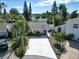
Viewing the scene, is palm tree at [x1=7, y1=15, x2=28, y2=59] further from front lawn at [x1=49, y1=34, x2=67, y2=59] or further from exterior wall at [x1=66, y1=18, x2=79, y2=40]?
exterior wall at [x1=66, y1=18, x2=79, y2=40]

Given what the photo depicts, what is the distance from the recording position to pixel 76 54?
27.0 metres

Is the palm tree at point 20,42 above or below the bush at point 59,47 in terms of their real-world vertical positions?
above

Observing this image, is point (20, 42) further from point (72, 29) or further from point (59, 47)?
point (72, 29)

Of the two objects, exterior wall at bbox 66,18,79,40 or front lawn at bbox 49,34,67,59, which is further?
exterior wall at bbox 66,18,79,40

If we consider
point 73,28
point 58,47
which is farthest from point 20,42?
point 73,28

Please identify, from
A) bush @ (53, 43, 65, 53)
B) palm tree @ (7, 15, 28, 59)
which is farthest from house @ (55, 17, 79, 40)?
palm tree @ (7, 15, 28, 59)

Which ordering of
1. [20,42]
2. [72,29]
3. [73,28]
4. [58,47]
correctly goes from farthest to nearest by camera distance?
[72,29] < [73,28] < [58,47] < [20,42]

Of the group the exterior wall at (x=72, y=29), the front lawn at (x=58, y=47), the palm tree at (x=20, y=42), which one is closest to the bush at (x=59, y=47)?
the front lawn at (x=58, y=47)

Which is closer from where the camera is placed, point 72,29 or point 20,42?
point 20,42

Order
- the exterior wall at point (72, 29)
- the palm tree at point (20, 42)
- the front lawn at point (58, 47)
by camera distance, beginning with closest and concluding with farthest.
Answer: the palm tree at point (20, 42)
the front lawn at point (58, 47)
the exterior wall at point (72, 29)

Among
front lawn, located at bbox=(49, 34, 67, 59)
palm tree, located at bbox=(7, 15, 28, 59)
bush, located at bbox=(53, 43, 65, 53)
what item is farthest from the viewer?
bush, located at bbox=(53, 43, 65, 53)

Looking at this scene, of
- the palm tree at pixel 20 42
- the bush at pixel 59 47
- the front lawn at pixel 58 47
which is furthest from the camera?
the bush at pixel 59 47

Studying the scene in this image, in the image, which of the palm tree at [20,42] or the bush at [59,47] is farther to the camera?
the bush at [59,47]

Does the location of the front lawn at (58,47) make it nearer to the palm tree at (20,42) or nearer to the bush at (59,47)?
the bush at (59,47)
